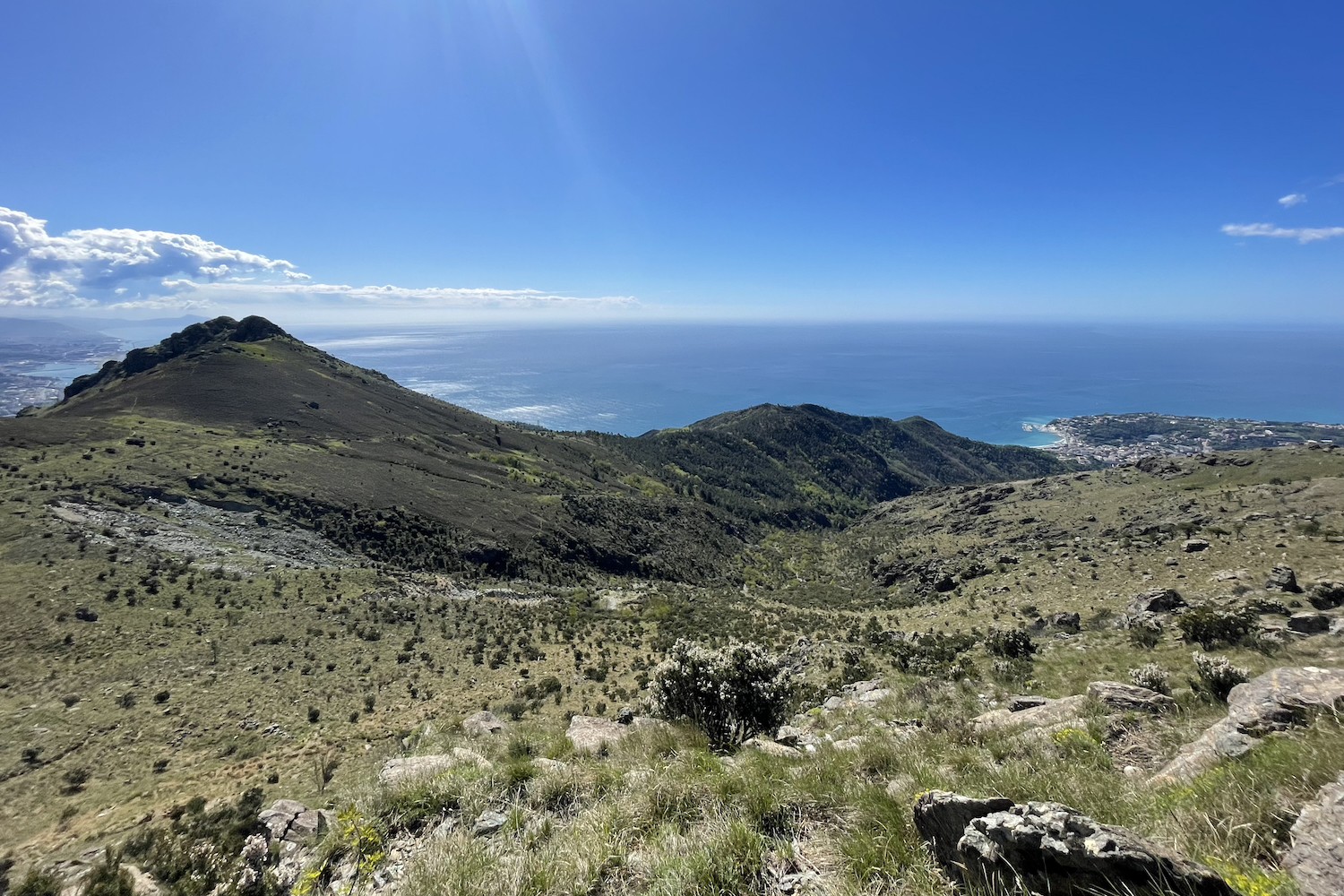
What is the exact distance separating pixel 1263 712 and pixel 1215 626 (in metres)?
7.66

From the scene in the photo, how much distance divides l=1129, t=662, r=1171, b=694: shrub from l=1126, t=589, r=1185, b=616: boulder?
8.20m

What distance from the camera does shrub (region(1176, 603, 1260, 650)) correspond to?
9.63 m

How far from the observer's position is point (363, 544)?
34312mm

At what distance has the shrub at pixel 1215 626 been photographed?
9.63 metres

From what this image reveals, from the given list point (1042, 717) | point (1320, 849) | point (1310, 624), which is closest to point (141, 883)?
point (1320, 849)

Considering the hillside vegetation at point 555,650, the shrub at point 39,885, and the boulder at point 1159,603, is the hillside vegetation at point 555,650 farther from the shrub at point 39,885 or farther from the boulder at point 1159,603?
the boulder at point 1159,603

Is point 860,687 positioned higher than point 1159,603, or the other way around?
point 1159,603

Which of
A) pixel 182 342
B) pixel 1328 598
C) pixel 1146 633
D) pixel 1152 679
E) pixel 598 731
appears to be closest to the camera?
pixel 1152 679

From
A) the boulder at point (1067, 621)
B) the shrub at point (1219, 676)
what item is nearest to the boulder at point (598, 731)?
the shrub at point (1219, 676)

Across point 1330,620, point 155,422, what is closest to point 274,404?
point 155,422

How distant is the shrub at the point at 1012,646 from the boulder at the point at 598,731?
10138 mm

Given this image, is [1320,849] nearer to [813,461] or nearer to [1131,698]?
[1131,698]

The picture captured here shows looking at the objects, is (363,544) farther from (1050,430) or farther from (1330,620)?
(1050,430)

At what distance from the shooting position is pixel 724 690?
828 cm
